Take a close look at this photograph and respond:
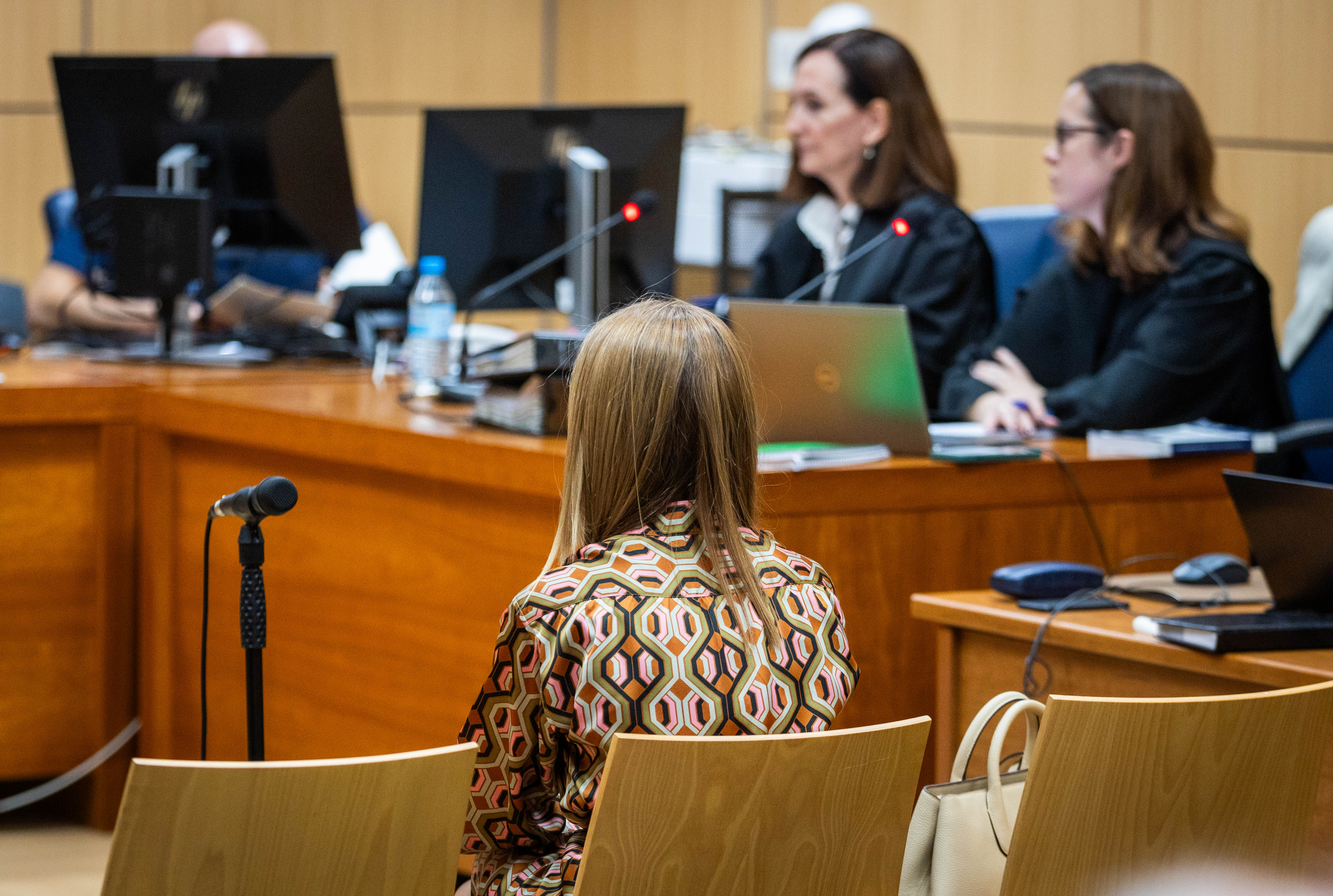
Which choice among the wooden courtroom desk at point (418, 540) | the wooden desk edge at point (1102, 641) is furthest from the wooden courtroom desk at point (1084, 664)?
the wooden courtroom desk at point (418, 540)

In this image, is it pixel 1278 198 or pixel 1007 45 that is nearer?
pixel 1278 198

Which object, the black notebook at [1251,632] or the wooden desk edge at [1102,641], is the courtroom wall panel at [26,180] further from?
the black notebook at [1251,632]

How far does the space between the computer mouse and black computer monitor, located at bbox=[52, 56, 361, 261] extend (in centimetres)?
178

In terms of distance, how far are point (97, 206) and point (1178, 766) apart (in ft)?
7.90

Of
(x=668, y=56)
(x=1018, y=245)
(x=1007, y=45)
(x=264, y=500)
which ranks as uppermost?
(x=668, y=56)

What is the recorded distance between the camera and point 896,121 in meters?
2.94

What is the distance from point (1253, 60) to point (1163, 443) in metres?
1.96

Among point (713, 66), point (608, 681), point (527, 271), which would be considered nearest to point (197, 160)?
point (527, 271)

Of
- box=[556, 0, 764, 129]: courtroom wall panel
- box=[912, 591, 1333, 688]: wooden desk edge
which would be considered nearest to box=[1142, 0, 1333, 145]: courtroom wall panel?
box=[556, 0, 764, 129]: courtroom wall panel

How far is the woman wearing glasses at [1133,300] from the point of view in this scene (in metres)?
2.48

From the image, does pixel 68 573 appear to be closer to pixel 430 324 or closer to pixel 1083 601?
pixel 430 324

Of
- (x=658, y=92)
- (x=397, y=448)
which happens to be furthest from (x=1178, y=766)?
(x=658, y=92)

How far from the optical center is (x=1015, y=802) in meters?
1.43

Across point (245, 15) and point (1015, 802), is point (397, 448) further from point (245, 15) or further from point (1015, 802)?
point (245, 15)
